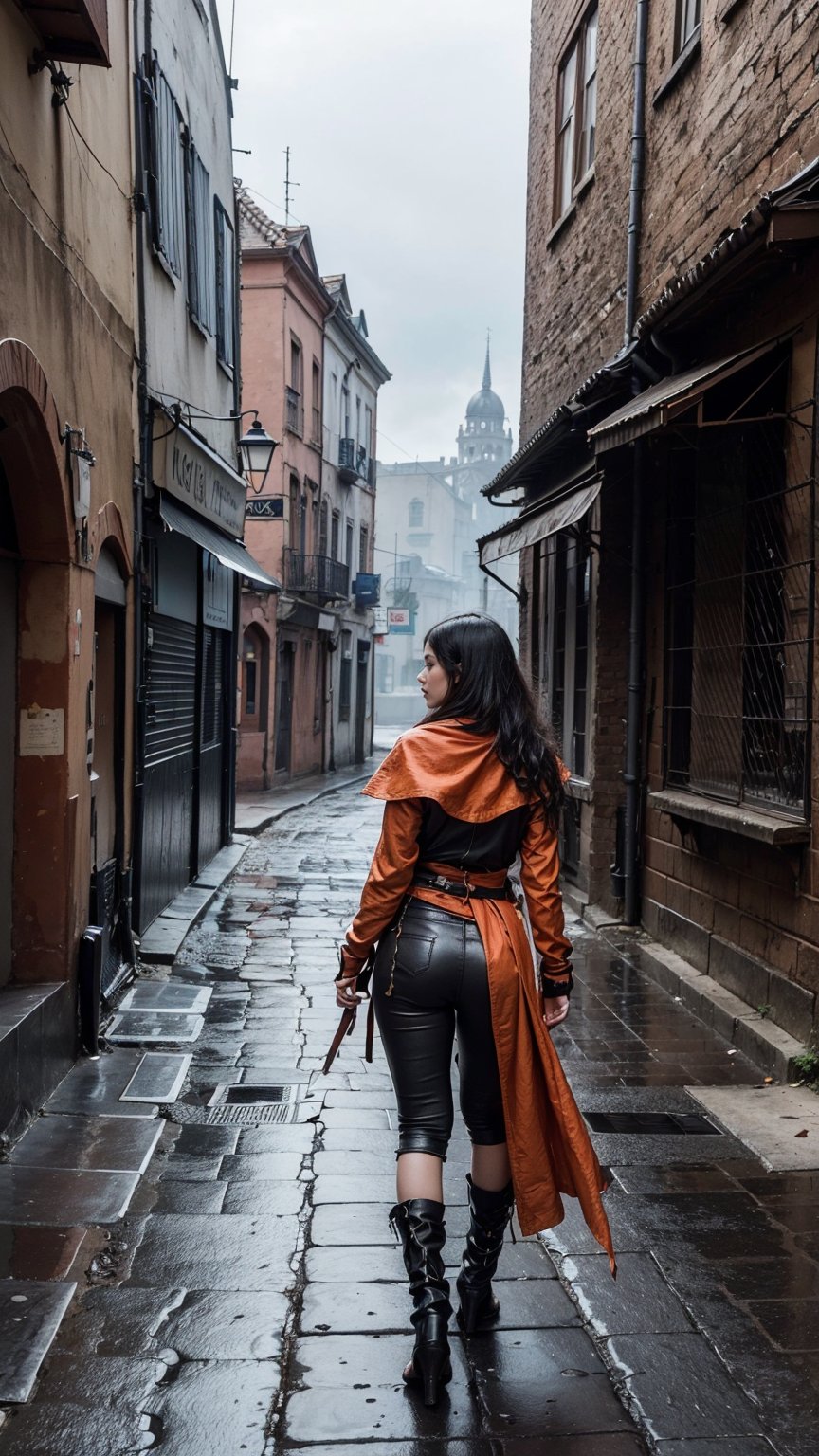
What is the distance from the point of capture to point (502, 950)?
3385mm

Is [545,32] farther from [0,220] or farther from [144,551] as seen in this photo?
[0,220]

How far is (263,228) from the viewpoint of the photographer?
26.2 meters

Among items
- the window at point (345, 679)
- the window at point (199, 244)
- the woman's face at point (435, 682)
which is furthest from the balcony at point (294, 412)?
the woman's face at point (435, 682)

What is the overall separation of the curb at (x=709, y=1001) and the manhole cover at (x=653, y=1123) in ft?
2.14

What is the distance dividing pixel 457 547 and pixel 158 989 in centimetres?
10192

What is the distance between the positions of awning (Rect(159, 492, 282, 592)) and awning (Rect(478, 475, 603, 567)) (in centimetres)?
216

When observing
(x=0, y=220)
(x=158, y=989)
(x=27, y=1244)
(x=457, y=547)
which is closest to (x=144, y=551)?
(x=158, y=989)

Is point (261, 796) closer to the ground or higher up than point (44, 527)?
closer to the ground

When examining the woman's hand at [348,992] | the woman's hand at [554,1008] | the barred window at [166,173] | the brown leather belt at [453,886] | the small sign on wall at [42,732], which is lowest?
the woman's hand at [554,1008]

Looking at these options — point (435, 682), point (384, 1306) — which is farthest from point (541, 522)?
point (384, 1306)

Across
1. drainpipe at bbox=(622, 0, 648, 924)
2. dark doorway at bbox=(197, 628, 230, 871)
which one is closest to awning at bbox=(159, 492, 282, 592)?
dark doorway at bbox=(197, 628, 230, 871)

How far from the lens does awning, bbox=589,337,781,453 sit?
6.17m

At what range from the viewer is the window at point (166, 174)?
8.45 m

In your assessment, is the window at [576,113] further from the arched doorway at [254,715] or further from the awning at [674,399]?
the arched doorway at [254,715]
